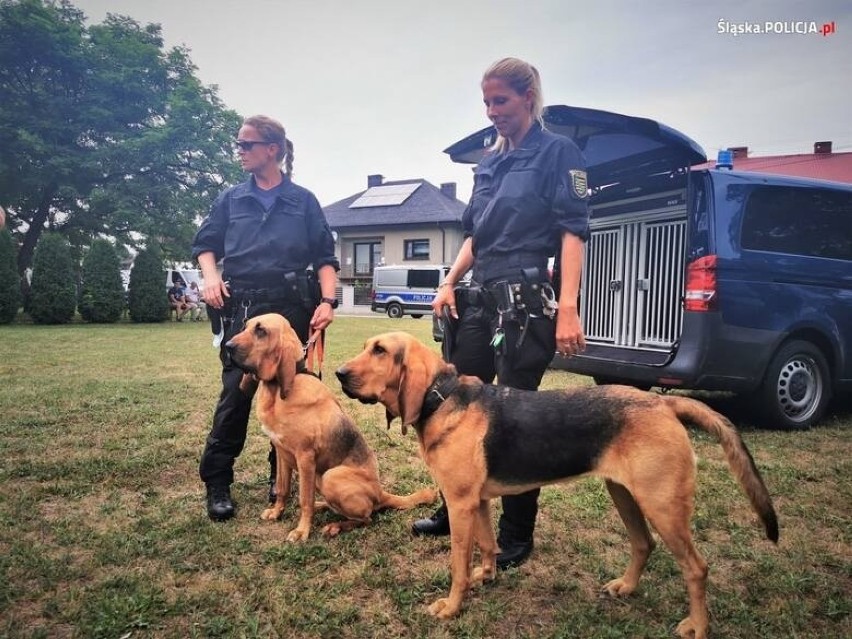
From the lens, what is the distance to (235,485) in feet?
12.7

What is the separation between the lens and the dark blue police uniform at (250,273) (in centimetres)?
347

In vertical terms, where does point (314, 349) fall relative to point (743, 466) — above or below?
above

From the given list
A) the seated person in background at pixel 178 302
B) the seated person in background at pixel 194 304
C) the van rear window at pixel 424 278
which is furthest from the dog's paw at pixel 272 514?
the van rear window at pixel 424 278

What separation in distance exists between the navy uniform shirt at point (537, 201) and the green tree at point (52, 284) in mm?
19415

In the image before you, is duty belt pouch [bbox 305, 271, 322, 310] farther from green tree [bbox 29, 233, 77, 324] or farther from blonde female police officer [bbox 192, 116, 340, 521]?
green tree [bbox 29, 233, 77, 324]

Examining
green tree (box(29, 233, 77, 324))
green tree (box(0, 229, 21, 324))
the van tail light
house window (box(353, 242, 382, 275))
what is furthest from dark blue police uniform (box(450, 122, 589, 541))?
house window (box(353, 242, 382, 275))

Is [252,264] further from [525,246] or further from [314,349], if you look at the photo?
[525,246]

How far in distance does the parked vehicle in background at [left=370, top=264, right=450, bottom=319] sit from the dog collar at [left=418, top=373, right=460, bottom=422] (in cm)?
2381

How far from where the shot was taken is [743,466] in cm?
209

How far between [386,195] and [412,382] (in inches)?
1438

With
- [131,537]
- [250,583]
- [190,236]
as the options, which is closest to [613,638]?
[250,583]

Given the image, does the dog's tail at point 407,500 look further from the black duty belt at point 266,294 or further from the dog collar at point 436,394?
the black duty belt at point 266,294

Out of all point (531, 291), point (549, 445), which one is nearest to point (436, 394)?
point (549, 445)

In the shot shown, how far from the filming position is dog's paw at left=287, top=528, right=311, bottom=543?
9.84 ft
